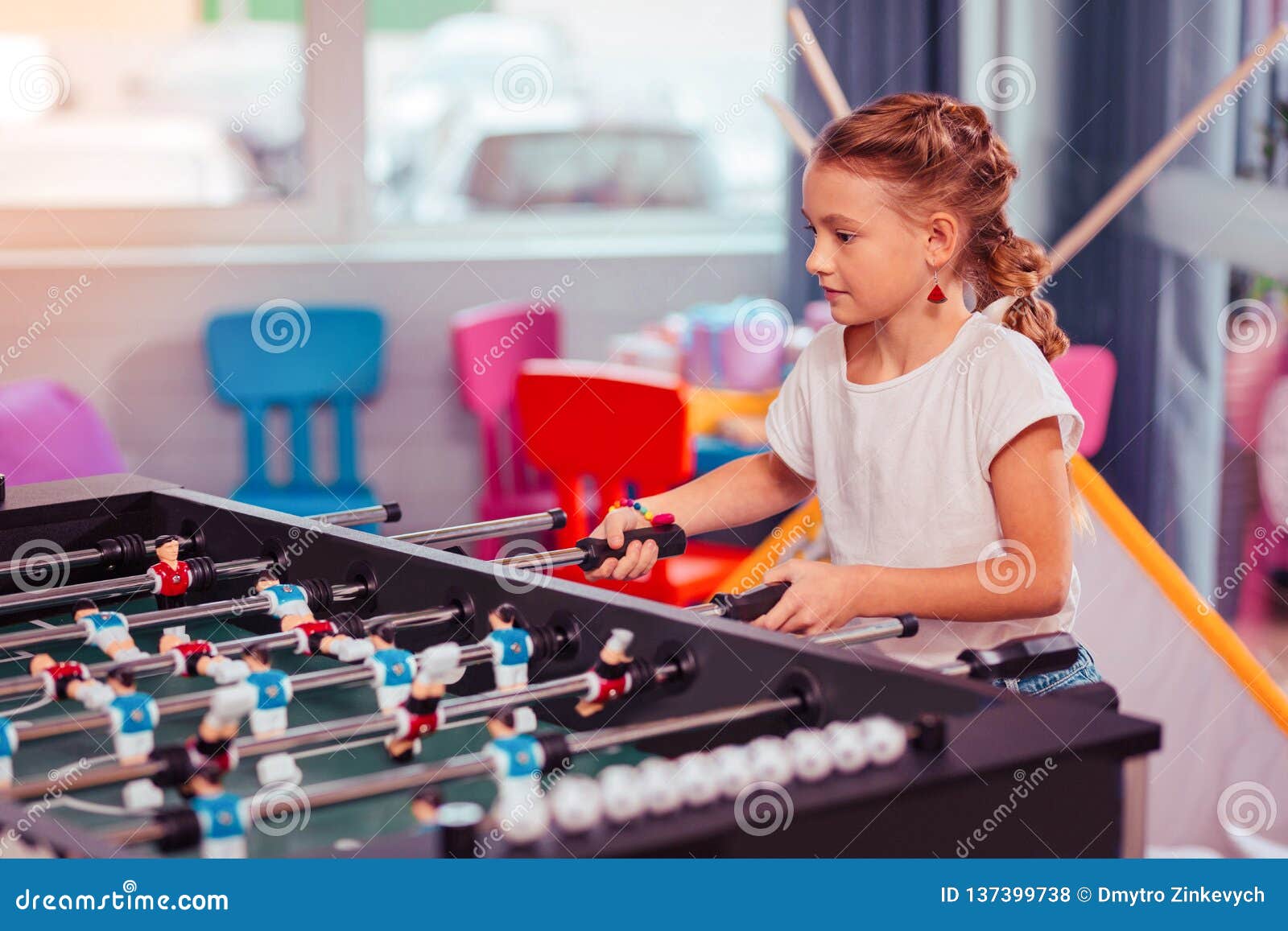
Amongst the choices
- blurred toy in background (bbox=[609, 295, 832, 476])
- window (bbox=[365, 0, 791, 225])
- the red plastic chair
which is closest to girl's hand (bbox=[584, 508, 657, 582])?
the red plastic chair

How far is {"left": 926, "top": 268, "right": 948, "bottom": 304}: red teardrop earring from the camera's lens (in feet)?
6.12

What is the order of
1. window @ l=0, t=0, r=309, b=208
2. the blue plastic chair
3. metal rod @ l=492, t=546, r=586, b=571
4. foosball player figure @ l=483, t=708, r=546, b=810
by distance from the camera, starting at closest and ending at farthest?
foosball player figure @ l=483, t=708, r=546, b=810 → metal rod @ l=492, t=546, r=586, b=571 → the blue plastic chair → window @ l=0, t=0, r=309, b=208

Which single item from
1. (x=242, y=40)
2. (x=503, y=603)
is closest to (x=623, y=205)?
(x=242, y=40)

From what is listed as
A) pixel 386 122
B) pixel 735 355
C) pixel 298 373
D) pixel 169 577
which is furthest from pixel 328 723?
pixel 386 122

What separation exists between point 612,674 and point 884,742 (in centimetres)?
29

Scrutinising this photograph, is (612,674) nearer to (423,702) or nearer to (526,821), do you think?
(423,702)

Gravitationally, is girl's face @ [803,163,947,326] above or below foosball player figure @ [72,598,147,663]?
above

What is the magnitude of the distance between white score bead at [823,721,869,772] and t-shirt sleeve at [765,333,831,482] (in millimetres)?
976

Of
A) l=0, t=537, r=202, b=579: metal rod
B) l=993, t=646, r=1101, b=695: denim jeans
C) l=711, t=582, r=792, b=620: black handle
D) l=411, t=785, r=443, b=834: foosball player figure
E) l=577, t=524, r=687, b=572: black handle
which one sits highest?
l=577, t=524, r=687, b=572: black handle

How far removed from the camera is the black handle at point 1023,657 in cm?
124

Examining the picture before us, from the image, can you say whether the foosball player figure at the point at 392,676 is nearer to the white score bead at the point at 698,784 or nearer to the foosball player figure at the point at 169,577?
the white score bead at the point at 698,784

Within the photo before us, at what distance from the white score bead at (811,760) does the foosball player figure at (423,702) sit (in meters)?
0.28

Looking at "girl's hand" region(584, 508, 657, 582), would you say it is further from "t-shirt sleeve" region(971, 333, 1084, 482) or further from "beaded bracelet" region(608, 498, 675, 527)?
"t-shirt sleeve" region(971, 333, 1084, 482)

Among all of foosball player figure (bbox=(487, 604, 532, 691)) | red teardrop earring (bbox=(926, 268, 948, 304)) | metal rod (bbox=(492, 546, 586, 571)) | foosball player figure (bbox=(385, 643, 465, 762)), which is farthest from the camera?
red teardrop earring (bbox=(926, 268, 948, 304))
